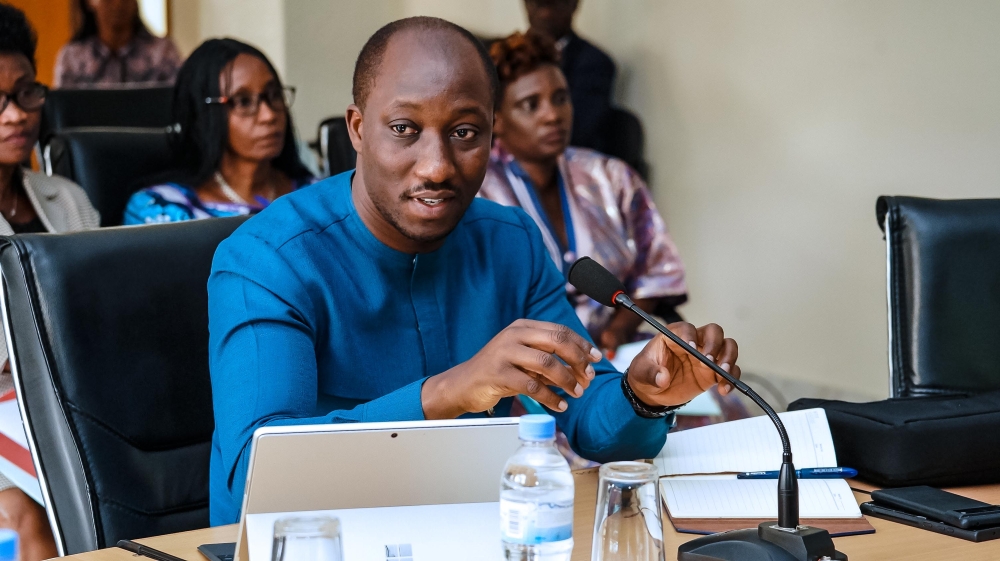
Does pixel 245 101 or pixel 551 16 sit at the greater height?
pixel 551 16

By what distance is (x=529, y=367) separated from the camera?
1016 mm

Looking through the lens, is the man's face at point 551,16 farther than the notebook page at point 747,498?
Yes

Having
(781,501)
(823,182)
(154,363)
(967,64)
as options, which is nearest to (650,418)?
(781,501)

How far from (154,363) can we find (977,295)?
1278 millimetres

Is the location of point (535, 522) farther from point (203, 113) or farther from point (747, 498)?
point (203, 113)

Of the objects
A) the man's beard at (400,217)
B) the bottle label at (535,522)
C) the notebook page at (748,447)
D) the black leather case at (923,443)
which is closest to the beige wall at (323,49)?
the man's beard at (400,217)

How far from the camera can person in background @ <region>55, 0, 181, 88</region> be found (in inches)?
169

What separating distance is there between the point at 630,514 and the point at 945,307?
0.98 m

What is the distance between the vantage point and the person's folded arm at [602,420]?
1.31 meters

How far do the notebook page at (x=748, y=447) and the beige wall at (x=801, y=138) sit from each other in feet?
6.72

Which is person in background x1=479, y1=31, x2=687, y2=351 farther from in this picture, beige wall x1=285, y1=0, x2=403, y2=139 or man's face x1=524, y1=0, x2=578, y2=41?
beige wall x1=285, y1=0, x2=403, y2=139

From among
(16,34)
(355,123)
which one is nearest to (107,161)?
(16,34)

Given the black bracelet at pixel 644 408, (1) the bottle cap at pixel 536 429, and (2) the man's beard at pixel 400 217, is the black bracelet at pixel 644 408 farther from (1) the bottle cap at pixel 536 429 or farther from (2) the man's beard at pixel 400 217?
(1) the bottle cap at pixel 536 429

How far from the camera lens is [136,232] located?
136cm
